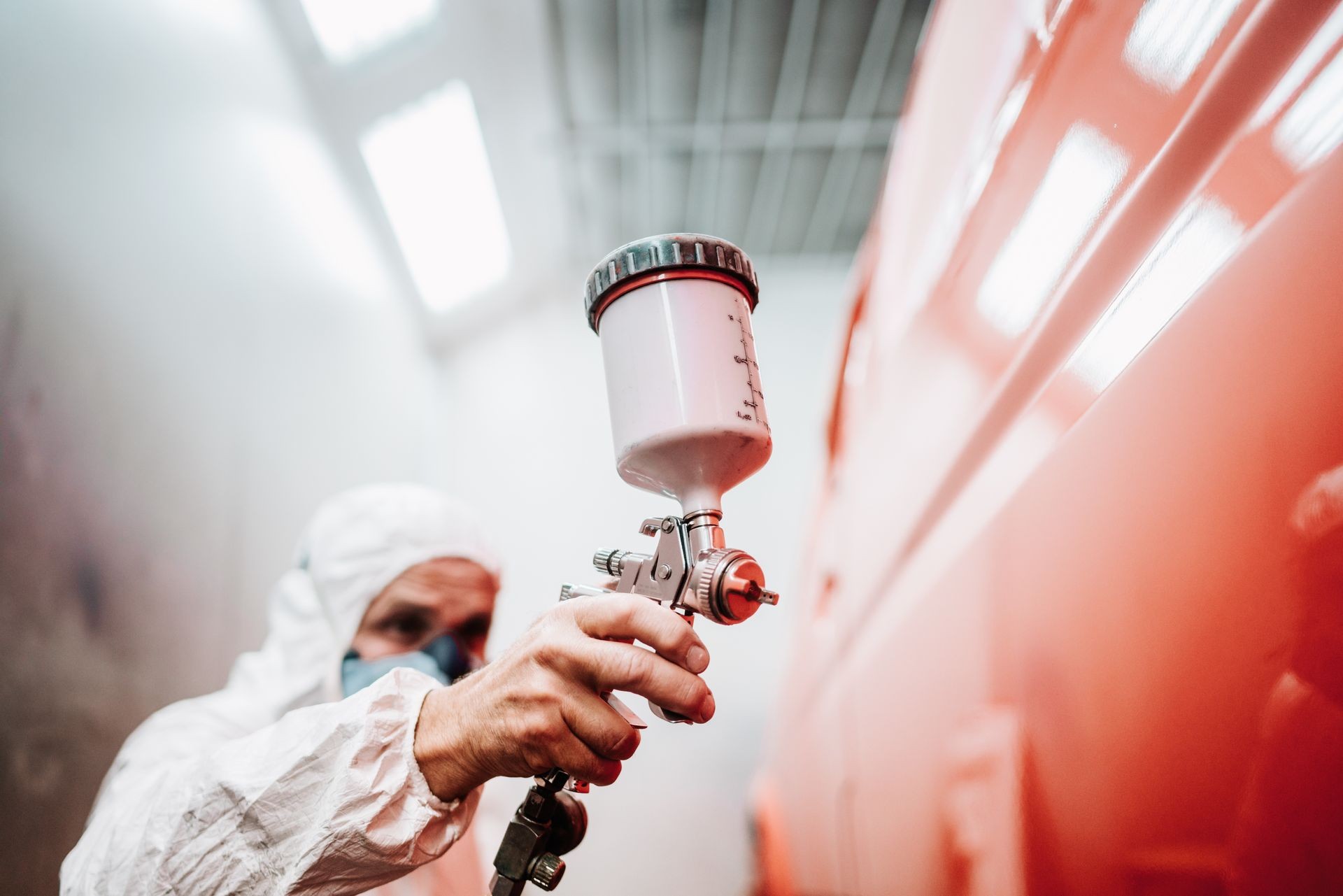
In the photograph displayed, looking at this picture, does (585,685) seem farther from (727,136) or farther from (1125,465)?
(727,136)

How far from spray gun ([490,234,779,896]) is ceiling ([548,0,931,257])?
293cm

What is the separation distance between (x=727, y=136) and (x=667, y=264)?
137 inches

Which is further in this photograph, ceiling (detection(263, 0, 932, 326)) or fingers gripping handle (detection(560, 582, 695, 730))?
ceiling (detection(263, 0, 932, 326))

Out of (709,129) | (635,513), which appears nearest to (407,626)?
(635,513)

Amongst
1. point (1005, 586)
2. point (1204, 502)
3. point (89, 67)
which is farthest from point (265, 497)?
point (1204, 502)

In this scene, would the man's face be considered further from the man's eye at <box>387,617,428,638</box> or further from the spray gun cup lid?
the spray gun cup lid

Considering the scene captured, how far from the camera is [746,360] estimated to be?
2.44 feet

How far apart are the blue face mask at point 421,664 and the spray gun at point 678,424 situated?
29.0 inches

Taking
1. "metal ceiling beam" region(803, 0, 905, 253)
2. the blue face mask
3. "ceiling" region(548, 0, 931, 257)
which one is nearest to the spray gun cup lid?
the blue face mask

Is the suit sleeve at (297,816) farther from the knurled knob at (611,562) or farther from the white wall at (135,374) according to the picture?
the white wall at (135,374)

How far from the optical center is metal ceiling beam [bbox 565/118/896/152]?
149 inches

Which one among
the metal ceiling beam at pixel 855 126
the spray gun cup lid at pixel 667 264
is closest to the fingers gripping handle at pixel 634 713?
the spray gun cup lid at pixel 667 264

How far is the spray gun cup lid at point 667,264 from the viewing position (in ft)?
2.41

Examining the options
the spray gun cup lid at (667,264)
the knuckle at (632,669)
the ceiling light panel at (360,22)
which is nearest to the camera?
the knuckle at (632,669)
